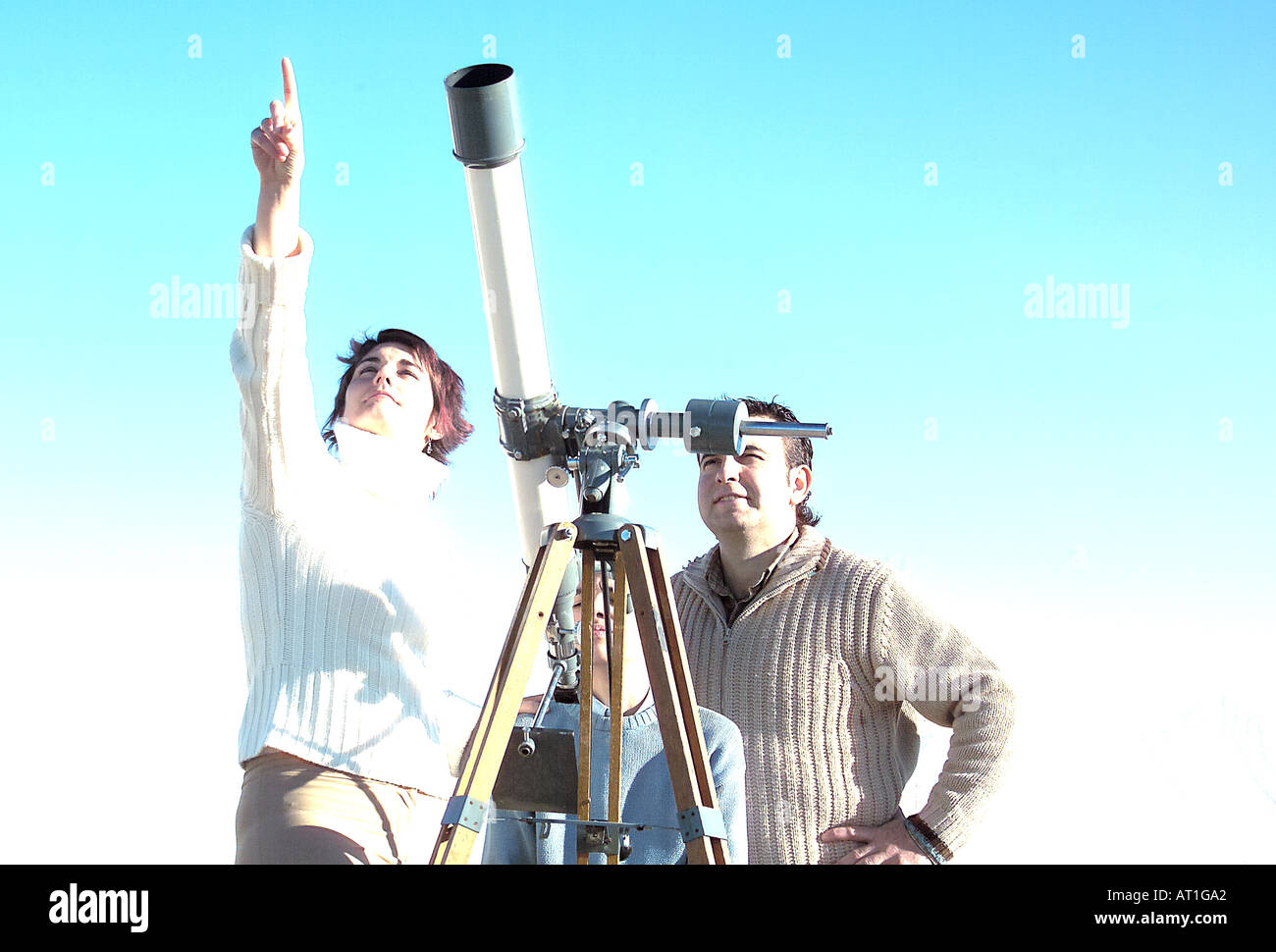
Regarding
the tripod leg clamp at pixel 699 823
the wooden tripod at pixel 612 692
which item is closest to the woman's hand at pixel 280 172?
the wooden tripod at pixel 612 692

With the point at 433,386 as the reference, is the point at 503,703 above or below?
below

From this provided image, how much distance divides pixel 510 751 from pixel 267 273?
1128 mm

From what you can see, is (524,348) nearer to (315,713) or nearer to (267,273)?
(267,273)

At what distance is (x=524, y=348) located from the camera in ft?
9.49

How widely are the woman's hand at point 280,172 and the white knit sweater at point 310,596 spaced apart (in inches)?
1.8

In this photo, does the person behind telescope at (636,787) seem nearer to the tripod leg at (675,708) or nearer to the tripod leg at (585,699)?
the tripod leg at (585,699)

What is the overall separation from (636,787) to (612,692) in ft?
1.60

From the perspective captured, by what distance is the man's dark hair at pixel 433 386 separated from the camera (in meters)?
3.14

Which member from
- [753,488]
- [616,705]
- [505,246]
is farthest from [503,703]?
[753,488]

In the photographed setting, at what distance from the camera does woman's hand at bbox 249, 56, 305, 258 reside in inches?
96.8

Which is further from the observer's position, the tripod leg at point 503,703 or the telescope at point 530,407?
the telescope at point 530,407

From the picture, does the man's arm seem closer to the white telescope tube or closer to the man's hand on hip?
the man's hand on hip

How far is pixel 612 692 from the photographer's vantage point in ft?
8.96

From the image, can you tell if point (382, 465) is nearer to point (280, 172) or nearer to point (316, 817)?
point (280, 172)
